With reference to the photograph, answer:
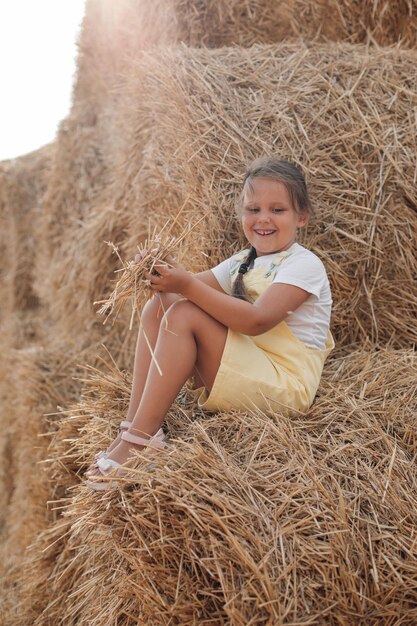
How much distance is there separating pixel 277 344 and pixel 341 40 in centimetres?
159

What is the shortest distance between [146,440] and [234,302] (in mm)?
379

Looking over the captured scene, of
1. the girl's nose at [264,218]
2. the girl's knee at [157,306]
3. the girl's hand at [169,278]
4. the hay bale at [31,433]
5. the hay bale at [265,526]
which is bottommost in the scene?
the hay bale at [31,433]

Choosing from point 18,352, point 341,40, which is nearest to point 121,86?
point 341,40

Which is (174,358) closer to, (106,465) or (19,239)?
(106,465)

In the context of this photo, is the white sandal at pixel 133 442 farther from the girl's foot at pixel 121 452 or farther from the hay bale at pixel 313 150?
the hay bale at pixel 313 150

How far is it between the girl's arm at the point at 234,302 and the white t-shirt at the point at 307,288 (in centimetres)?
3

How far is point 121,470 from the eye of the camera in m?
1.47

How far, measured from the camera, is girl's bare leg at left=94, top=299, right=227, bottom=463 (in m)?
1.60

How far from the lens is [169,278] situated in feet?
5.26

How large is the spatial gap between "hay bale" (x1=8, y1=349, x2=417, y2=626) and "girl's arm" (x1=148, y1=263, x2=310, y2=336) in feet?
0.73

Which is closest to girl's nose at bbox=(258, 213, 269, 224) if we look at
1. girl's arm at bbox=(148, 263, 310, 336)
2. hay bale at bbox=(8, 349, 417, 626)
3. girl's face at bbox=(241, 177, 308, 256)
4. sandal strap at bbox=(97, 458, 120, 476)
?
girl's face at bbox=(241, 177, 308, 256)

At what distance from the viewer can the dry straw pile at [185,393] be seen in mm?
1272

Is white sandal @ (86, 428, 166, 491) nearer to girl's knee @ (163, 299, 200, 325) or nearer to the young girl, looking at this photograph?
the young girl

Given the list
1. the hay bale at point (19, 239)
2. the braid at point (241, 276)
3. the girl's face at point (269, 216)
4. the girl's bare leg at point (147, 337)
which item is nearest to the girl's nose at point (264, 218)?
the girl's face at point (269, 216)
